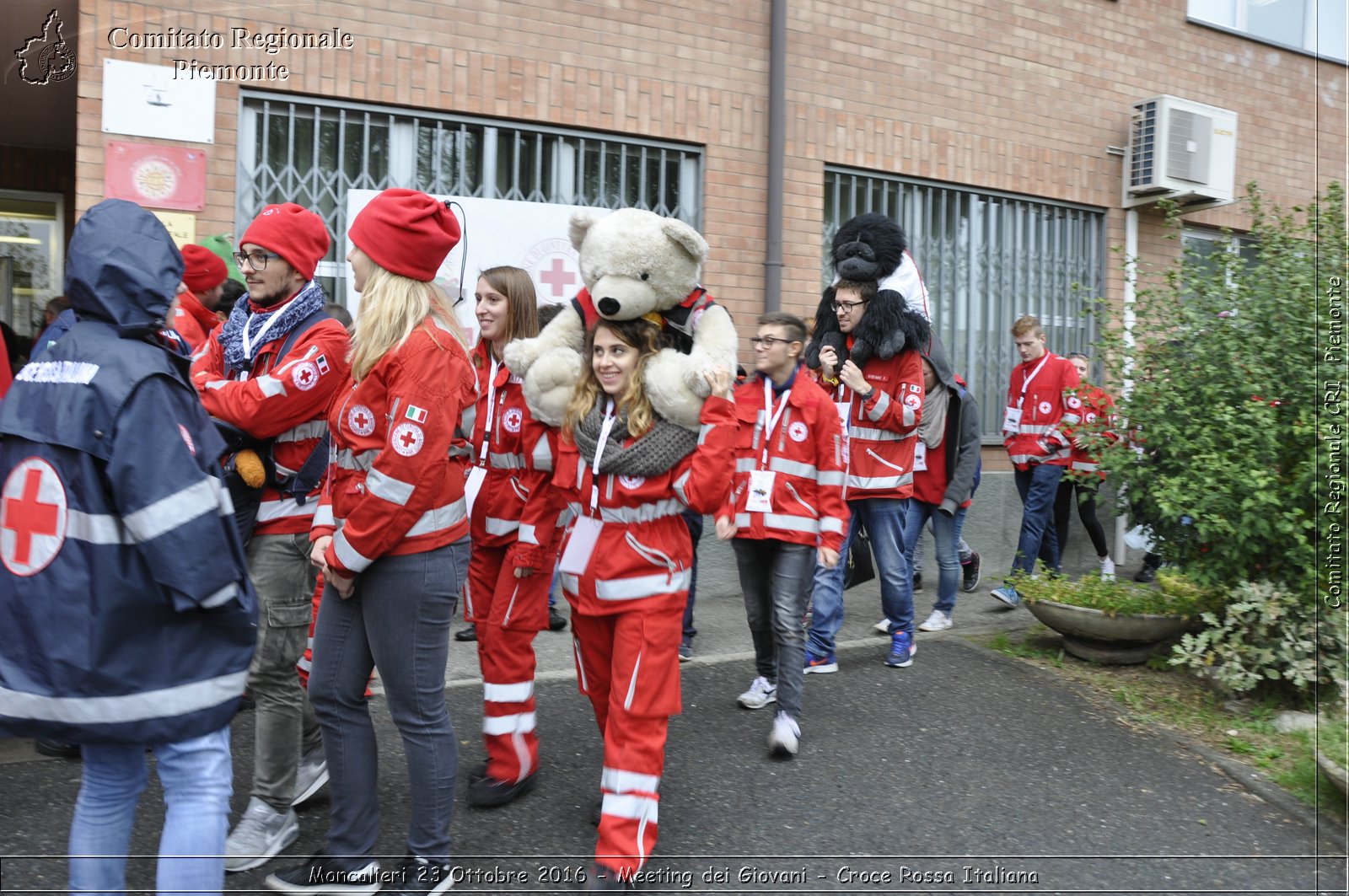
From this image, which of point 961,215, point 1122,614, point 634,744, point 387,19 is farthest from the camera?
point 961,215

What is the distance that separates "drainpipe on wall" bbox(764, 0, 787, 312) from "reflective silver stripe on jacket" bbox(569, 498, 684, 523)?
4.68m

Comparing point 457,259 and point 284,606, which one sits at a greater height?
point 457,259

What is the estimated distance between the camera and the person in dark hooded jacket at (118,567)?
2.42m

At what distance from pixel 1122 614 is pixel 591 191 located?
174 inches

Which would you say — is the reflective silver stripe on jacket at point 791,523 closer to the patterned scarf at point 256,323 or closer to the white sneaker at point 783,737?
the white sneaker at point 783,737

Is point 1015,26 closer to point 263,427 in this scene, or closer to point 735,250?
point 735,250

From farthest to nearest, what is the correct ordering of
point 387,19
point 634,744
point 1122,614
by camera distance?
point 387,19, point 1122,614, point 634,744

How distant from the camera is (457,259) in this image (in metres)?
6.93

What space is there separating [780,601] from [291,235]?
2.44 m

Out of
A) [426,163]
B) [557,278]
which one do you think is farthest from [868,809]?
[426,163]

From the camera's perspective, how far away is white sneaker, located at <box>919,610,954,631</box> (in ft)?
21.6

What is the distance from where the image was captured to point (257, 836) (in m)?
3.40

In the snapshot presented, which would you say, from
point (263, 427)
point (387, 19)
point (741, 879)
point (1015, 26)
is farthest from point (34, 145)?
point (741, 879)

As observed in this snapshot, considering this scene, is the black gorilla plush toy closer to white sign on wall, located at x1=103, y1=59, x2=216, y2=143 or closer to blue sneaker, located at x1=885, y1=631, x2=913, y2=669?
blue sneaker, located at x1=885, y1=631, x2=913, y2=669
